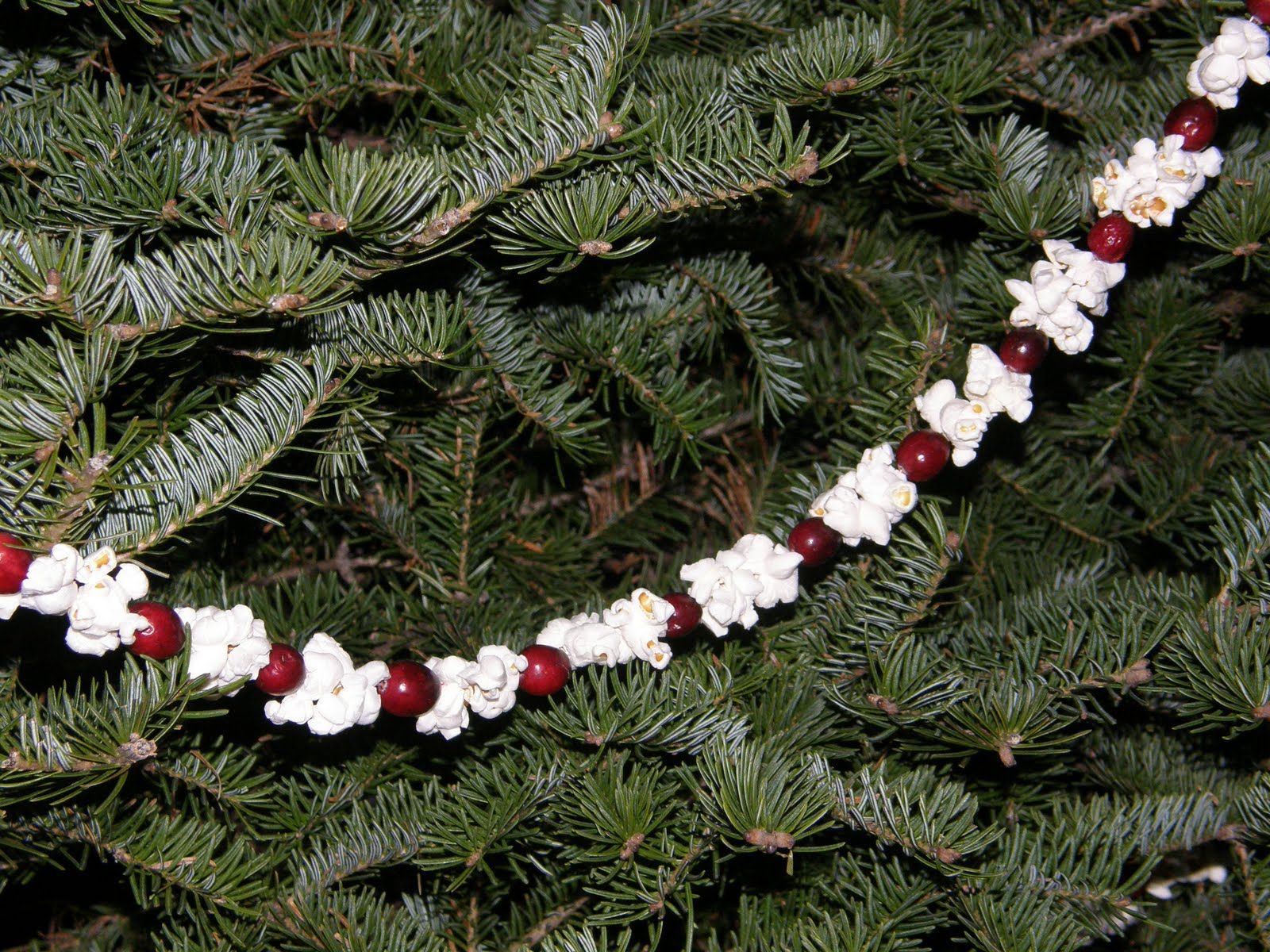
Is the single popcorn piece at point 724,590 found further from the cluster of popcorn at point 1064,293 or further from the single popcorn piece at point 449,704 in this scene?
the cluster of popcorn at point 1064,293

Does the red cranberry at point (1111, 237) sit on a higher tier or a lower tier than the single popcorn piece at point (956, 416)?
higher

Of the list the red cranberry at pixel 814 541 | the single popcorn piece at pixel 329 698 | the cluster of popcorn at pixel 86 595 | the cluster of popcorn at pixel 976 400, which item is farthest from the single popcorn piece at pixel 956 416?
the cluster of popcorn at pixel 86 595

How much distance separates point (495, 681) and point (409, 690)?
52mm

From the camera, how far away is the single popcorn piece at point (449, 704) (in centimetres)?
67

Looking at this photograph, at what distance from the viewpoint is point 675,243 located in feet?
2.51

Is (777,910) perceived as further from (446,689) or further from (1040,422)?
(1040,422)

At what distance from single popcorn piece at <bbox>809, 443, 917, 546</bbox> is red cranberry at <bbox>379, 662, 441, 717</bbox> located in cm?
28

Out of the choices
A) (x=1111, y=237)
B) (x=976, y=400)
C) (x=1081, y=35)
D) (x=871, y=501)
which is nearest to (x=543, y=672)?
(x=871, y=501)

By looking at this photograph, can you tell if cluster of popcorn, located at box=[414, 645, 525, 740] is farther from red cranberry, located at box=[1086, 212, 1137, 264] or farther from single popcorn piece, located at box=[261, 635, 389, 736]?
red cranberry, located at box=[1086, 212, 1137, 264]

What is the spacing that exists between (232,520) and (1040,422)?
605mm

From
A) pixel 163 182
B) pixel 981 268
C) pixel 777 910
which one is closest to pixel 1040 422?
pixel 981 268

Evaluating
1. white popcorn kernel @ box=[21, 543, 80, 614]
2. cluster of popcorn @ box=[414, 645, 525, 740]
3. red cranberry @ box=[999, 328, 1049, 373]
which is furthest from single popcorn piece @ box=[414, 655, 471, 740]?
red cranberry @ box=[999, 328, 1049, 373]

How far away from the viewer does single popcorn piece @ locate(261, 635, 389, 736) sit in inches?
25.5

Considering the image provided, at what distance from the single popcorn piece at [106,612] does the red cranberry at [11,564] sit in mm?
30
